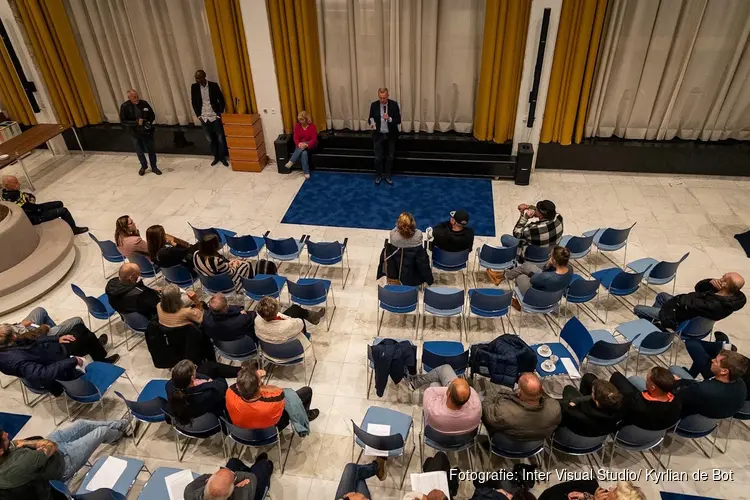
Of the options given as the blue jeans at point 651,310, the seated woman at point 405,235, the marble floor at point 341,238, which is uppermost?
the seated woman at point 405,235

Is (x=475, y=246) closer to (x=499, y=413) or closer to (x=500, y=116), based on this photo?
(x=500, y=116)

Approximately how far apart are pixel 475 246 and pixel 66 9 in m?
8.49

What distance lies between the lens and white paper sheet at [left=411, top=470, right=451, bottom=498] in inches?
146

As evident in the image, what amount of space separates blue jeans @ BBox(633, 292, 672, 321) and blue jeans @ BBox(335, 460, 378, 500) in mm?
3508

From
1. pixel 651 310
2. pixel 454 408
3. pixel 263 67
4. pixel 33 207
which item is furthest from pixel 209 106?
pixel 651 310

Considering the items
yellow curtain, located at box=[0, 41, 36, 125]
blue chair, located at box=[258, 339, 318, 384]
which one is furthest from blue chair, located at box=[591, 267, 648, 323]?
yellow curtain, located at box=[0, 41, 36, 125]

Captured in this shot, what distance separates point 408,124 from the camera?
955 centimetres

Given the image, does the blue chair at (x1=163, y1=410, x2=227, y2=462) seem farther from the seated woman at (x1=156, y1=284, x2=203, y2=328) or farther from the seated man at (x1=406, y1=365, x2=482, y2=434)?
the seated man at (x1=406, y1=365, x2=482, y2=434)

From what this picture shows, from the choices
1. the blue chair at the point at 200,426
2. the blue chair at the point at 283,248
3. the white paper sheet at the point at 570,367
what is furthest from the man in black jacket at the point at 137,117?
the white paper sheet at the point at 570,367

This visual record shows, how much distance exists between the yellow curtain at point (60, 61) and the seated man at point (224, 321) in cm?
745

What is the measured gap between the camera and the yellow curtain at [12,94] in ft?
32.1

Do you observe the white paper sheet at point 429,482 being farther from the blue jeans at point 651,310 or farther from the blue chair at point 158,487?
the blue jeans at point 651,310

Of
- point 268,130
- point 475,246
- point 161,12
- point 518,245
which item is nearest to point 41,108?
point 161,12

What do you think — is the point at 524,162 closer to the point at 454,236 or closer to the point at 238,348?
the point at 454,236
